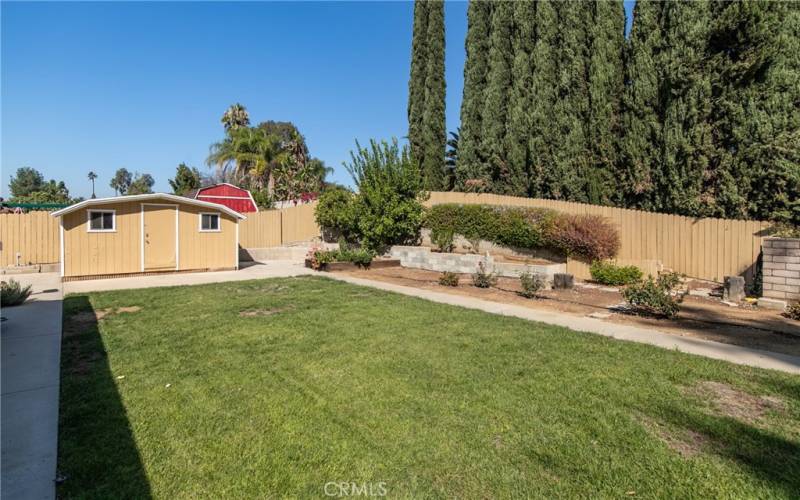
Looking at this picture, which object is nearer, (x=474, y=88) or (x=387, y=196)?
(x=387, y=196)

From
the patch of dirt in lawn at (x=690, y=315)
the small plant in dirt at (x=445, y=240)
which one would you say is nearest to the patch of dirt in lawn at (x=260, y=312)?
the patch of dirt in lawn at (x=690, y=315)

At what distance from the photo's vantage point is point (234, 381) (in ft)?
12.9

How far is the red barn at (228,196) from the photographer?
26812mm

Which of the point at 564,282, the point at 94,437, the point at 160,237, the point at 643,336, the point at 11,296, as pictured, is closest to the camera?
the point at 94,437

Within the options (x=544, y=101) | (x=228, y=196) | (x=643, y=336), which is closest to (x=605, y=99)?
(x=544, y=101)

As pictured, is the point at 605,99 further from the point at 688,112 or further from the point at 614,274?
the point at 614,274

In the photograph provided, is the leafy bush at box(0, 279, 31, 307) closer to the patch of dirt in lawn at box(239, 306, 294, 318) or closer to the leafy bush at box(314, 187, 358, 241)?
the patch of dirt in lawn at box(239, 306, 294, 318)

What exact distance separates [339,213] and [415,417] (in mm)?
14442

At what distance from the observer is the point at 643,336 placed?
18.9ft

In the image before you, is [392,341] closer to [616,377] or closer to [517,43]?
[616,377]

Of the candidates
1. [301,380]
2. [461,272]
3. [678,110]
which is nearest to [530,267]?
[461,272]

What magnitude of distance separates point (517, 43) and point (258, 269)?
14.6 metres

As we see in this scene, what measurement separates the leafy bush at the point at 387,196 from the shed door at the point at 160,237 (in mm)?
6530

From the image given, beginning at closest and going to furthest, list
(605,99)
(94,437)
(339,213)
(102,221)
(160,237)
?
(94,437) < (102,221) < (160,237) < (605,99) < (339,213)
